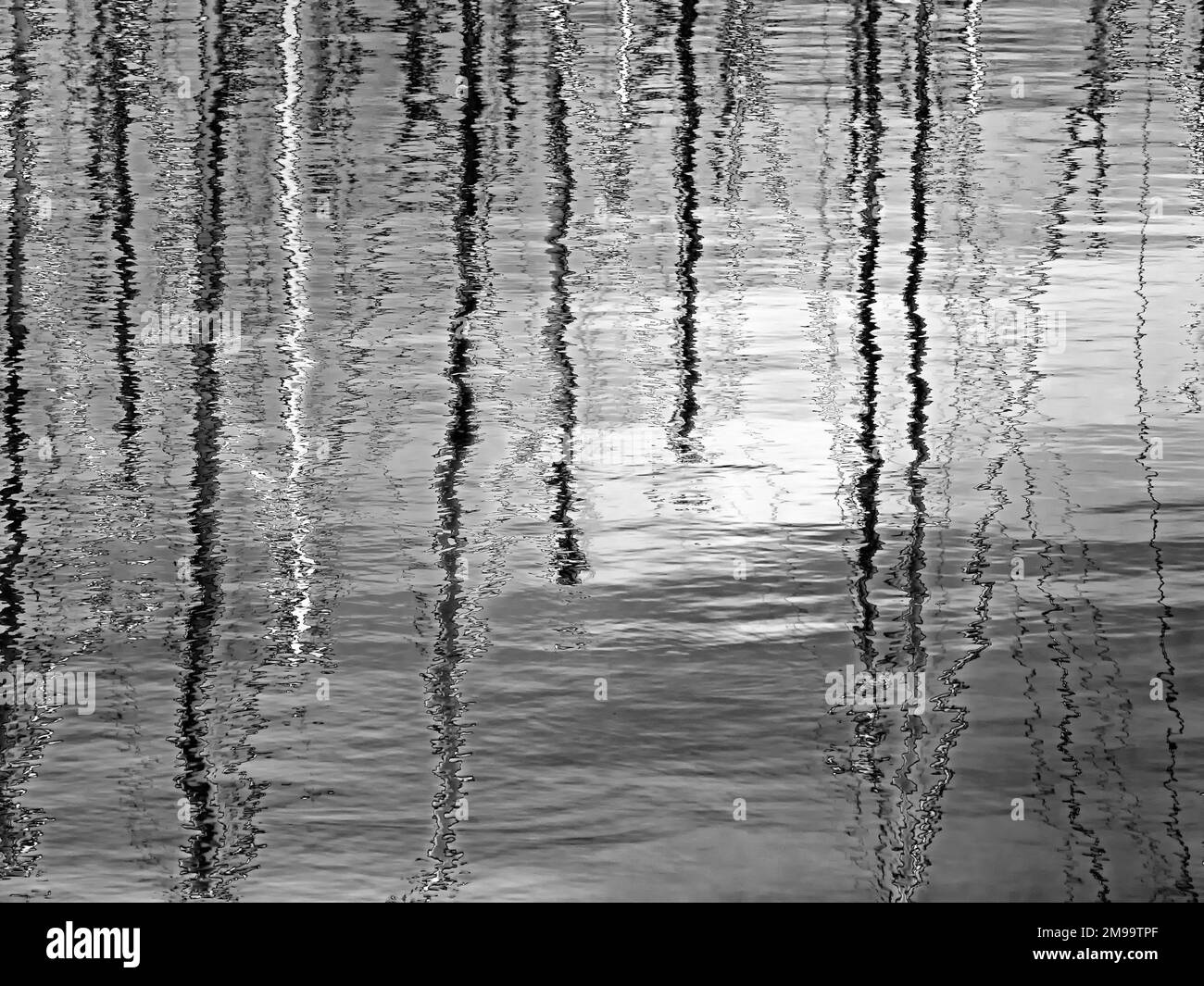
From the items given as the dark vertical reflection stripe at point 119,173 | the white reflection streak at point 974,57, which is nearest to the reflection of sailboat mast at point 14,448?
the dark vertical reflection stripe at point 119,173

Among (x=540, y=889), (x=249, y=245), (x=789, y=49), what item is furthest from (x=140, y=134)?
(x=540, y=889)

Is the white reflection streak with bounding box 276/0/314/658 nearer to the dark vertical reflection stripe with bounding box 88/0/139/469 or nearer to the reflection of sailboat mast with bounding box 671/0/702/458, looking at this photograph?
the dark vertical reflection stripe with bounding box 88/0/139/469

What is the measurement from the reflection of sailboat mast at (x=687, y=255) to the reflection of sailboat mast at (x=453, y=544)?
1.28 m

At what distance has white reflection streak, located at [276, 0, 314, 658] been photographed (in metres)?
9.20

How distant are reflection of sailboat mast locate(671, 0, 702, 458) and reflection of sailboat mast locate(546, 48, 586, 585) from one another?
67 centimetres

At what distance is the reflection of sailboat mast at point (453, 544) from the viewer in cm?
698

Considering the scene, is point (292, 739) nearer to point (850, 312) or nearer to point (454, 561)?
point (454, 561)

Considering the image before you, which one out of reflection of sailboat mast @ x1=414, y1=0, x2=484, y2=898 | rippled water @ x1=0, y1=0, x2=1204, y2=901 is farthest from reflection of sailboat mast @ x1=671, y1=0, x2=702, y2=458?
reflection of sailboat mast @ x1=414, y1=0, x2=484, y2=898

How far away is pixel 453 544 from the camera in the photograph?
955 cm

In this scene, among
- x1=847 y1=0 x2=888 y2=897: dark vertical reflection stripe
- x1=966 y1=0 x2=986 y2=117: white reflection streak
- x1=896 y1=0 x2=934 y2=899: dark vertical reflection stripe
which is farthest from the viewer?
x1=966 y1=0 x2=986 y2=117: white reflection streak

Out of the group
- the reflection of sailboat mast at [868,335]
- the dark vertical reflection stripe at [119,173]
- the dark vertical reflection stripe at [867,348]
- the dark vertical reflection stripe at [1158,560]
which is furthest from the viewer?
the dark vertical reflection stripe at [119,173]

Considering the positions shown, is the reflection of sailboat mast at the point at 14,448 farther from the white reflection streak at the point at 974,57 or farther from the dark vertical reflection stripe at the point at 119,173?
the white reflection streak at the point at 974,57

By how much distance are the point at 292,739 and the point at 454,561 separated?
75.5 inches
